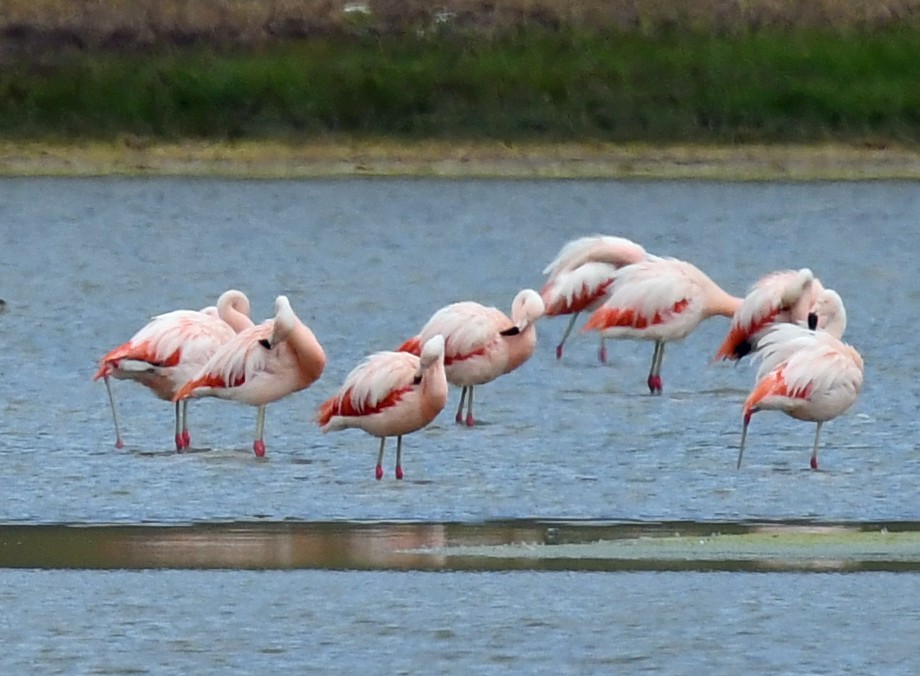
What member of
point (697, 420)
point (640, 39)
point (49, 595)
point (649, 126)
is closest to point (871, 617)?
point (49, 595)

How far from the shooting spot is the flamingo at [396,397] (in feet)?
37.6

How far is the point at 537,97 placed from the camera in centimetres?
3381

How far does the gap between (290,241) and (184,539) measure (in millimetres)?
17278

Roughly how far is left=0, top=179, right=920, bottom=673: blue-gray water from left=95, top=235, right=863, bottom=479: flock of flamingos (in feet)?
Result: 0.78

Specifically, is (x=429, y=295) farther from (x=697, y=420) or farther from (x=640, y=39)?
(x=640, y=39)

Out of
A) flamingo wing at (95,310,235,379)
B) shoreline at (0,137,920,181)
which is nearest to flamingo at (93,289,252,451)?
flamingo wing at (95,310,235,379)

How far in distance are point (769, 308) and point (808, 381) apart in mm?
2860

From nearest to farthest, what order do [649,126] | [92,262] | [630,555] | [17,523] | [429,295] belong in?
[630,555] < [17,523] < [429,295] < [92,262] < [649,126]

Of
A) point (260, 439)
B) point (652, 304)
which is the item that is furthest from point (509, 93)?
point (260, 439)

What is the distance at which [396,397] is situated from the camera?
11492mm

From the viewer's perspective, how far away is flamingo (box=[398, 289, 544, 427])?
13.4 metres

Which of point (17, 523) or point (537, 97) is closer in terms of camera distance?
point (17, 523)

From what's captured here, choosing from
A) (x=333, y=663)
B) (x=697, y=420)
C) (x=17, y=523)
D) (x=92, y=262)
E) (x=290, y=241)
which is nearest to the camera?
(x=333, y=663)

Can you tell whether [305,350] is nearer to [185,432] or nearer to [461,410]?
[185,432]
